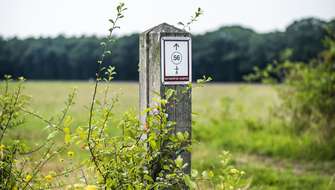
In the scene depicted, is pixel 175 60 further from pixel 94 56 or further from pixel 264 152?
pixel 94 56

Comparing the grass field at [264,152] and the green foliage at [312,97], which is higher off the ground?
the green foliage at [312,97]

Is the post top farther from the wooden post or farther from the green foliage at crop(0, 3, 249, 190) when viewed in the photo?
the green foliage at crop(0, 3, 249, 190)

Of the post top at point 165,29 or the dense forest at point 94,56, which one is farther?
the dense forest at point 94,56

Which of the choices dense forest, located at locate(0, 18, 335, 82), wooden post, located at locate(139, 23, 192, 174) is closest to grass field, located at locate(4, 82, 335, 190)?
wooden post, located at locate(139, 23, 192, 174)

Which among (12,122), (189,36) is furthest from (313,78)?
(12,122)

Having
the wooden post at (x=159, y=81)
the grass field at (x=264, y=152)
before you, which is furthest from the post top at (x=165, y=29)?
the grass field at (x=264, y=152)

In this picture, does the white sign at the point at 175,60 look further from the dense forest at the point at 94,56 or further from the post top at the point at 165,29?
the dense forest at the point at 94,56

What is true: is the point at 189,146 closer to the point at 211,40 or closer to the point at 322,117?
the point at 322,117

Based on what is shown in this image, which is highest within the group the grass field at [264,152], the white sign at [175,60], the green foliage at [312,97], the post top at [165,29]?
the post top at [165,29]

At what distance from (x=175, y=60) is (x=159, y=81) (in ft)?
0.56

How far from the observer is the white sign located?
11.1 feet

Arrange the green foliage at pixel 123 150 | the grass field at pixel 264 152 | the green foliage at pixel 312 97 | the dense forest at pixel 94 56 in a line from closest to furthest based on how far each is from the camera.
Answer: the green foliage at pixel 123 150 → the grass field at pixel 264 152 → the green foliage at pixel 312 97 → the dense forest at pixel 94 56

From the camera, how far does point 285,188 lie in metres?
6.46

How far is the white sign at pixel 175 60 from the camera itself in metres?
3.38
